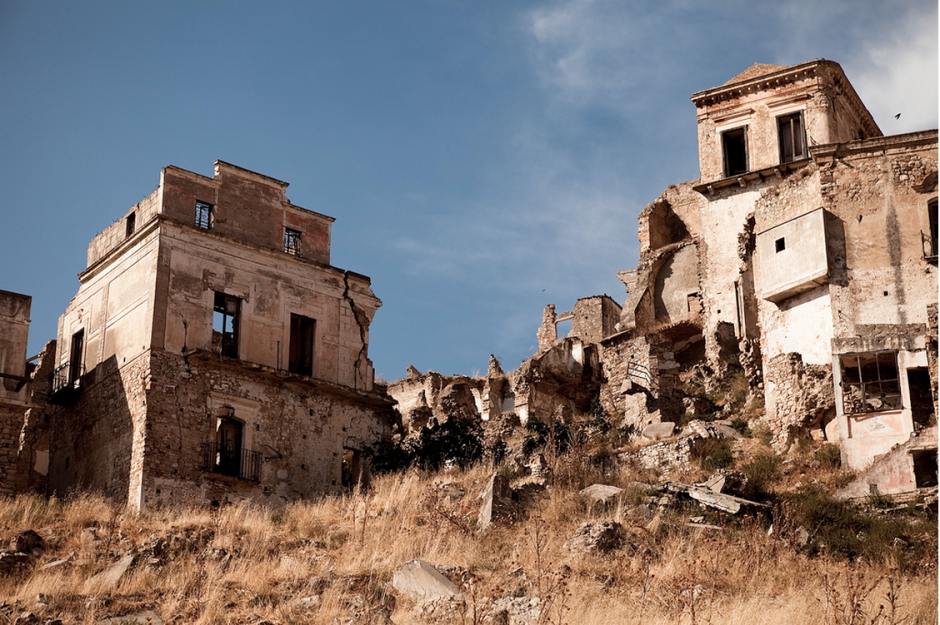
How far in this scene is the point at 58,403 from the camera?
31.0 m

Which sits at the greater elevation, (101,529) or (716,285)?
(716,285)

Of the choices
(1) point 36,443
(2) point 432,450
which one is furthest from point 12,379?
(2) point 432,450

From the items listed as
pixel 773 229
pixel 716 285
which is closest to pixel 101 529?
pixel 773 229

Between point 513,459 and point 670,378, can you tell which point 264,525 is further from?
point 670,378

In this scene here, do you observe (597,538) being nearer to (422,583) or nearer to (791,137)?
(422,583)

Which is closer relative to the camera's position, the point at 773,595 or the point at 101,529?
the point at 773,595

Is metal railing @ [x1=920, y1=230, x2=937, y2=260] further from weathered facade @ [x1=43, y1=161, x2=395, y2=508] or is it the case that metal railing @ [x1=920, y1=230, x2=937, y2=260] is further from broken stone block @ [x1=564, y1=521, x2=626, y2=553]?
weathered facade @ [x1=43, y1=161, x2=395, y2=508]

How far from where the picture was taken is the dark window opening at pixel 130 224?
30.9 meters

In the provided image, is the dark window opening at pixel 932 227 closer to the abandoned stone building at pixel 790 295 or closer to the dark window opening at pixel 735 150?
the abandoned stone building at pixel 790 295

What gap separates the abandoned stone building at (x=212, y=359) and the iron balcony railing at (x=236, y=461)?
Answer: 3 centimetres

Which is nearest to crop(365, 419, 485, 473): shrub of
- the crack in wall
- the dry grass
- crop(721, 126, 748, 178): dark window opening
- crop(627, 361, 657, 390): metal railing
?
the crack in wall

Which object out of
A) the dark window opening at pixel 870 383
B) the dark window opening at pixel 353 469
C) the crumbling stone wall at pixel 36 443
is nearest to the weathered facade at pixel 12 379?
the crumbling stone wall at pixel 36 443

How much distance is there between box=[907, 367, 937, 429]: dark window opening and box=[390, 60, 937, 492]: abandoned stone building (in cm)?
3

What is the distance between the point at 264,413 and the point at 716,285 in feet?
45.9
